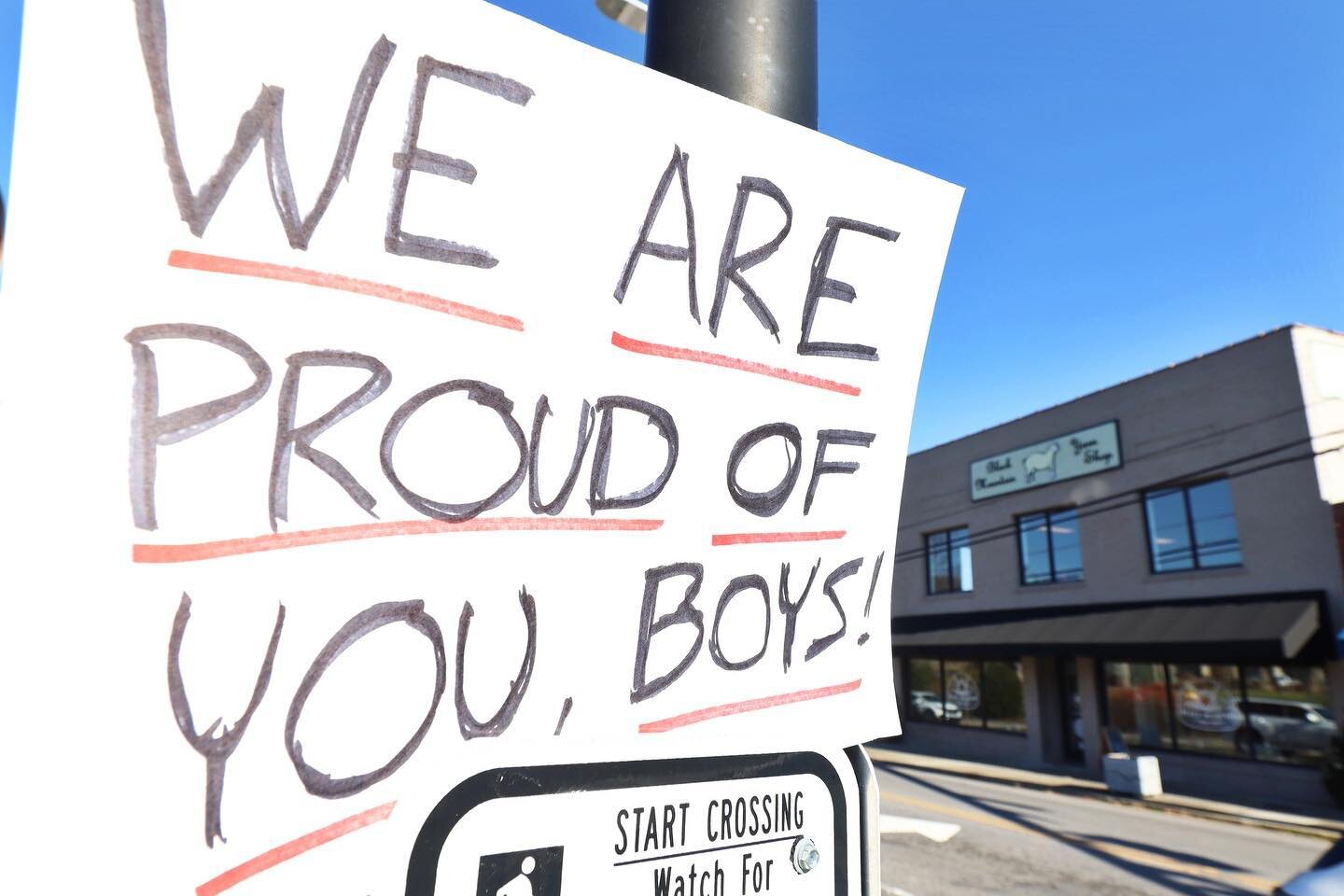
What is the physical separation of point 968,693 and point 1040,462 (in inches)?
265

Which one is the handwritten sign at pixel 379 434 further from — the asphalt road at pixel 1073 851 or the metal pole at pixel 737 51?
the asphalt road at pixel 1073 851

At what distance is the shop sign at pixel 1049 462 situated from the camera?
1923 centimetres

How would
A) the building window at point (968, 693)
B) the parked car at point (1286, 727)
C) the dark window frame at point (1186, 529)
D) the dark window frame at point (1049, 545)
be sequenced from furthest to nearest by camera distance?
1. the building window at point (968, 693)
2. the dark window frame at point (1049, 545)
3. the dark window frame at point (1186, 529)
4. the parked car at point (1286, 727)

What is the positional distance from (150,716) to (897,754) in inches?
967

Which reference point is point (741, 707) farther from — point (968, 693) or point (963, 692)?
point (963, 692)

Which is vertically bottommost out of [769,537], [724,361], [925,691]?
[925,691]

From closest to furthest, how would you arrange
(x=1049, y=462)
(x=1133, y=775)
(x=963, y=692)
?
(x=1133, y=775)
(x=1049, y=462)
(x=963, y=692)

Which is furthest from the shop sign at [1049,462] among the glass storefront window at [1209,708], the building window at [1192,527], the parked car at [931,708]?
the parked car at [931,708]

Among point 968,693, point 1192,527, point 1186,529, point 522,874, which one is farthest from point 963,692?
point 522,874

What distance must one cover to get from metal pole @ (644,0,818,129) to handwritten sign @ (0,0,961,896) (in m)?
0.23

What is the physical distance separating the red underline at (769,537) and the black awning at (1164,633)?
1640 cm

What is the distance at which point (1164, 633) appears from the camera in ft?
54.1

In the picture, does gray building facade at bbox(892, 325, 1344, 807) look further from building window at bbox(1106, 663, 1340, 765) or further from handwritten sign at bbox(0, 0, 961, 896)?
handwritten sign at bbox(0, 0, 961, 896)

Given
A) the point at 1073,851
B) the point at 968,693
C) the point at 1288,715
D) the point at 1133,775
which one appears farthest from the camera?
the point at 968,693
